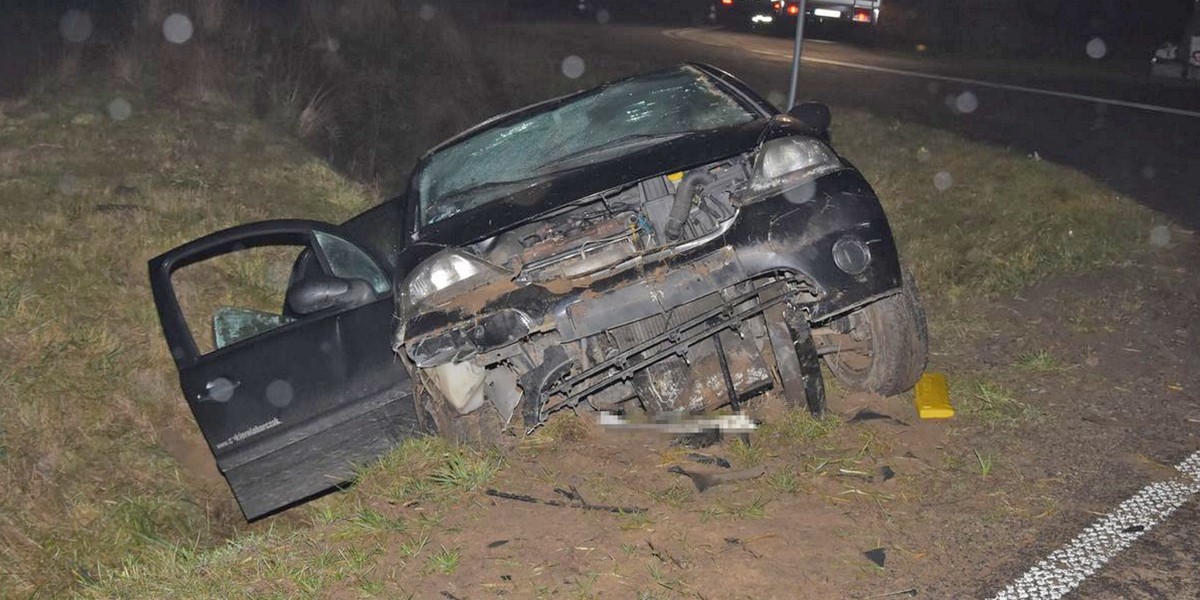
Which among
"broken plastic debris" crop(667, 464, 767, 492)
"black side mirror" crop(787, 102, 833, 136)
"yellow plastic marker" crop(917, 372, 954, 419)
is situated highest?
"black side mirror" crop(787, 102, 833, 136)

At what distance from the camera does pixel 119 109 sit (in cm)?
1167

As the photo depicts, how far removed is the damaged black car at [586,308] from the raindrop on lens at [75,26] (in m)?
11.2

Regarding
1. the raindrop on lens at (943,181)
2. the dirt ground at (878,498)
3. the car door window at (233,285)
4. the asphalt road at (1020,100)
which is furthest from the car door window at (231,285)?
the asphalt road at (1020,100)

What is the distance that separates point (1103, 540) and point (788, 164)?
1972 millimetres

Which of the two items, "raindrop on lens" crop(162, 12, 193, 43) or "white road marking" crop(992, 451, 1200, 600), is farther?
"raindrop on lens" crop(162, 12, 193, 43)

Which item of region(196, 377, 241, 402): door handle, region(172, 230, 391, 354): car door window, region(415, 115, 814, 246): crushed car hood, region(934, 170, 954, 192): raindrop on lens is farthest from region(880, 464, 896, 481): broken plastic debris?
region(934, 170, 954, 192): raindrop on lens

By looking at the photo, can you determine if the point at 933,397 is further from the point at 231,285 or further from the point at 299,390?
the point at 231,285

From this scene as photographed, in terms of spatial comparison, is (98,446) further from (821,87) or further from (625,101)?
(821,87)

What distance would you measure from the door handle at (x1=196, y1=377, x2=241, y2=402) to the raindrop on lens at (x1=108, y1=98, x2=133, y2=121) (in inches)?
296

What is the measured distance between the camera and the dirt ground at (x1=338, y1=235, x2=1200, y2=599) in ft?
12.5

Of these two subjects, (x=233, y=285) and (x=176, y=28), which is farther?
(x=176, y=28)

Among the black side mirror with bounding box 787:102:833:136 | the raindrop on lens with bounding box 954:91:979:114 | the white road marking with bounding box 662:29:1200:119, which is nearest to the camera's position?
the black side mirror with bounding box 787:102:833:136

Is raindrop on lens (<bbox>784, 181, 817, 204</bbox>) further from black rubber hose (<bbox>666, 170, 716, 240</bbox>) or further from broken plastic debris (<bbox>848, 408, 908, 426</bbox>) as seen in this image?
broken plastic debris (<bbox>848, 408, 908, 426</bbox>)

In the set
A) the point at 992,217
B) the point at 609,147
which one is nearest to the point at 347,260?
the point at 609,147
